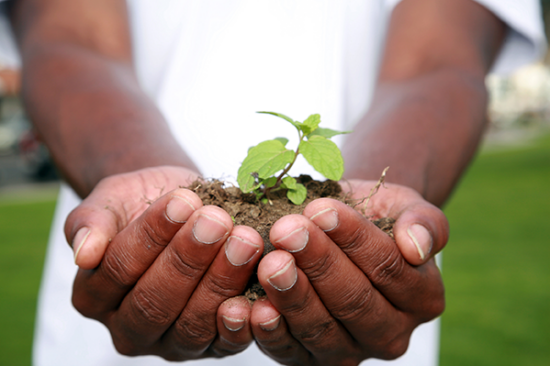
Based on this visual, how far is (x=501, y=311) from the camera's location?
596 cm

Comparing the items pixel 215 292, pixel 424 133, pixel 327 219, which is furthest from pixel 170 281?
pixel 424 133

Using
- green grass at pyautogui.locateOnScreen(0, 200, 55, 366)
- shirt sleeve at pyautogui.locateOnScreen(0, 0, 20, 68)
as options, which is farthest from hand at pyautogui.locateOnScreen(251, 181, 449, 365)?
green grass at pyautogui.locateOnScreen(0, 200, 55, 366)

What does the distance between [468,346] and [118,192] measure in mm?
4920

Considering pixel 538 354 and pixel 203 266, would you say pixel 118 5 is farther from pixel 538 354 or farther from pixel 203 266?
pixel 538 354

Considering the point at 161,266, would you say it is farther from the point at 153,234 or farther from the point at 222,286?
the point at 222,286

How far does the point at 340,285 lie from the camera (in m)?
1.54

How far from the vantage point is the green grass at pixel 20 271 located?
223 inches

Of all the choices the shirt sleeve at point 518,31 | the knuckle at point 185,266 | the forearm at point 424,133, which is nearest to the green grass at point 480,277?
the shirt sleeve at point 518,31

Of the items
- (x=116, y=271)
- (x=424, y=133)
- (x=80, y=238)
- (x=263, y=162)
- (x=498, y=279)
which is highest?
(x=424, y=133)

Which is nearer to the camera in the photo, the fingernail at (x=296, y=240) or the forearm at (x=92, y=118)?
the fingernail at (x=296, y=240)

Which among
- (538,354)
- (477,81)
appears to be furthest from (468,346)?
(477,81)

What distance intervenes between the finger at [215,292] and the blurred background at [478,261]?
258 centimetres

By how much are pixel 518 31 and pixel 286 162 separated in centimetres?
202

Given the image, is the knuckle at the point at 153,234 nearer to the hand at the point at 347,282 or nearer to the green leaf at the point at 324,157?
the hand at the point at 347,282
